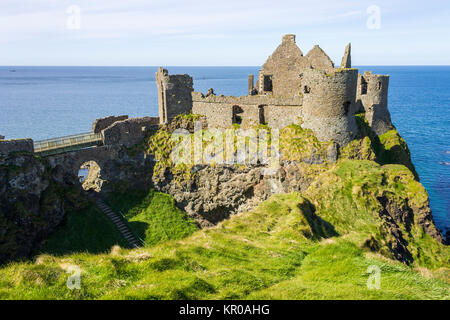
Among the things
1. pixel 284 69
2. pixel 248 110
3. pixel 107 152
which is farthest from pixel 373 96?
pixel 107 152

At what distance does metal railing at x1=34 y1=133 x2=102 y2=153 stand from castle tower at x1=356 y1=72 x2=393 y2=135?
29820 mm

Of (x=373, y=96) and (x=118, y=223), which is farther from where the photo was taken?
(x=373, y=96)

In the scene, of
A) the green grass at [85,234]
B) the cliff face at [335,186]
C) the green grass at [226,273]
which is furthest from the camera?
the green grass at [85,234]

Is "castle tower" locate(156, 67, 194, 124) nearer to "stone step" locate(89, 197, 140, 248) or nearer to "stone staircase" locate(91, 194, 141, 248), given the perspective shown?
"stone staircase" locate(91, 194, 141, 248)

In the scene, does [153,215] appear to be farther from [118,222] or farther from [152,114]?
[152,114]

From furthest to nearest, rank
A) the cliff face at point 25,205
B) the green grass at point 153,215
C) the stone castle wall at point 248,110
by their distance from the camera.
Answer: the stone castle wall at point 248,110, the green grass at point 153,215, the cliff face at point 25,205

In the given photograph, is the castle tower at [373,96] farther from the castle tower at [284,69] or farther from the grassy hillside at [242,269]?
the grassy hillside at [242,269]

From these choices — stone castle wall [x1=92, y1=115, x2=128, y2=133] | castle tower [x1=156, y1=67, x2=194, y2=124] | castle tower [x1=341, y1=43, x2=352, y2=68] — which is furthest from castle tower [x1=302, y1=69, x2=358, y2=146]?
stone castle wall [x1=92, y1=115, x2=128, y2=133]

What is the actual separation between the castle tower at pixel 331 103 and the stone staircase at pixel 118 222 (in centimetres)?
2115

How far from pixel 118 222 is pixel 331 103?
24.8 m

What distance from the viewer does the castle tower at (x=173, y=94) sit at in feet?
129

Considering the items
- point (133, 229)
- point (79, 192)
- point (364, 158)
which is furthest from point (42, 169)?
point (364, 158)

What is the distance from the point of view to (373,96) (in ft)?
117

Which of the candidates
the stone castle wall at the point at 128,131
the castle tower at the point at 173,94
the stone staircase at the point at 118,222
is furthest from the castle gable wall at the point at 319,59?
the stone staircase at the point at 118,222
